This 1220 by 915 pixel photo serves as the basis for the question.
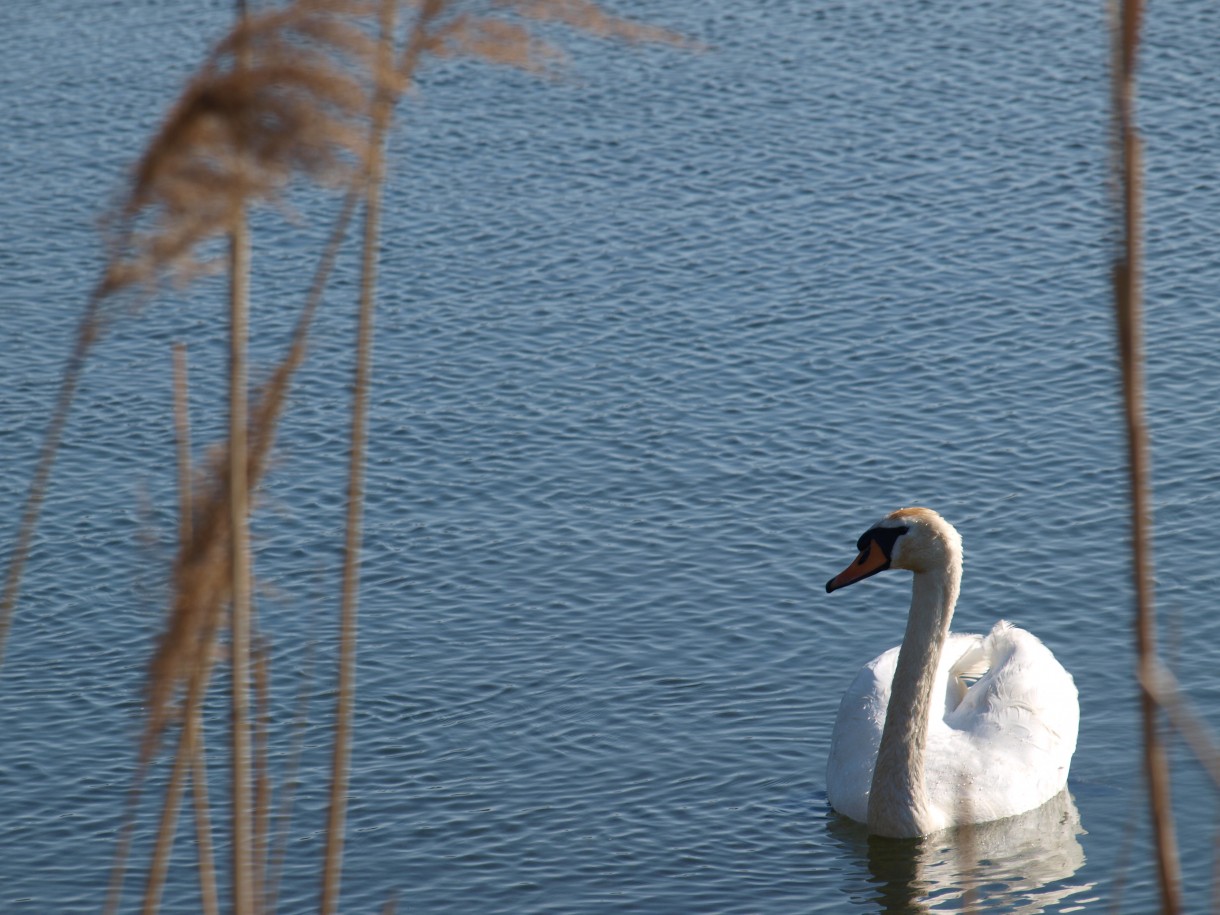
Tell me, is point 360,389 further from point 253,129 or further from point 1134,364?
point 1134,364

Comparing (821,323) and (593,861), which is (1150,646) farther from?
(821,323)

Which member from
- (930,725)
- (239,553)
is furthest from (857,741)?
(239,553)

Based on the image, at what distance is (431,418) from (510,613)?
3.53 m

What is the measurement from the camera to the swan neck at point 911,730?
10.4 metres

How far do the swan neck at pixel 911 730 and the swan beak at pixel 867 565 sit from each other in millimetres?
329

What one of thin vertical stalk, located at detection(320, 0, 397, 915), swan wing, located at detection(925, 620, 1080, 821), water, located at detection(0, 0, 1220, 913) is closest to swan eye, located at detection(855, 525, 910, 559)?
swan wing, located at detection(925, 620, 1080, 821)

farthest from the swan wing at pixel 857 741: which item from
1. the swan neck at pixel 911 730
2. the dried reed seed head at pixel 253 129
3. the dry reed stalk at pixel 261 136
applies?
the dried reed seed head at pixel 253 129

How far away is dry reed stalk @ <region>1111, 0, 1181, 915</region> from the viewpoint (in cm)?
307

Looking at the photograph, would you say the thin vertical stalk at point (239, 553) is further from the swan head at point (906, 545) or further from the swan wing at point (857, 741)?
the swan wing at point (857, 741)

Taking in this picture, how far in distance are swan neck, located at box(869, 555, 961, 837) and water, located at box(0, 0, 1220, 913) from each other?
237mm

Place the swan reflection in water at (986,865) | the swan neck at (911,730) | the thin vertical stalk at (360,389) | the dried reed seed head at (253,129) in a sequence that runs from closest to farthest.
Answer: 1. the dried reed seed head at (253,129)
2. the thin vertical stalk at (360,389)
3. the swan reflection in water at (986,865)
4. the swan neck at (911,730)

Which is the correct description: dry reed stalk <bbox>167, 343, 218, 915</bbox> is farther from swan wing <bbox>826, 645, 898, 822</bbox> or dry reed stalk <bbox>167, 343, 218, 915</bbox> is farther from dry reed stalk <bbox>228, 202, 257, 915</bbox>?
swan wing <bbox>826, 645, 898, 822</bbox>

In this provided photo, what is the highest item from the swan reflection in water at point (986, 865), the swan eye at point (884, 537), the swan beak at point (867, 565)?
the swan eye at point (884, 537)

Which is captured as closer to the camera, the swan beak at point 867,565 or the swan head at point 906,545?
the swan head at point 906,545
